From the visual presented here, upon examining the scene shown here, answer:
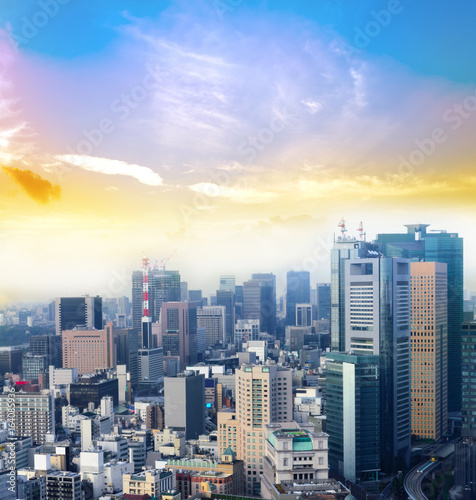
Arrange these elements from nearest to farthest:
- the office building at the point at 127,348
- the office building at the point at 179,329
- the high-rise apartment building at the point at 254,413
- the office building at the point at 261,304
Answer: the high-rise apartment building at the point at 254,413, the office building at the point at 127,348, the office building at the point at 179,329, the office building at the point at 261,304

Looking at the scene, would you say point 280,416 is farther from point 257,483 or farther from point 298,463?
point 298,463

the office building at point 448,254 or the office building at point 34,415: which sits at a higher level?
the office building at point 448,254

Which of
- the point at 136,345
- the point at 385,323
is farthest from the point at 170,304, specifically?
the point at 385,323

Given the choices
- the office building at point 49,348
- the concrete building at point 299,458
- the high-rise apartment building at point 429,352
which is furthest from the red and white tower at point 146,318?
the concrete building at point 299,458

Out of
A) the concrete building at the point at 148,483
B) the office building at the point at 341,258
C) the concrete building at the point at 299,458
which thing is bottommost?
the concrete building at the point at 148,483

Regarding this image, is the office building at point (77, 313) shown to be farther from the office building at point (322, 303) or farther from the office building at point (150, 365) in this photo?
the office building at point (322, 303)

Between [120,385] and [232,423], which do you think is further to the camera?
[120,385]

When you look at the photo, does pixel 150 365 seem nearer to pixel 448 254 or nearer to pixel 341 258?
pixel 448 254
